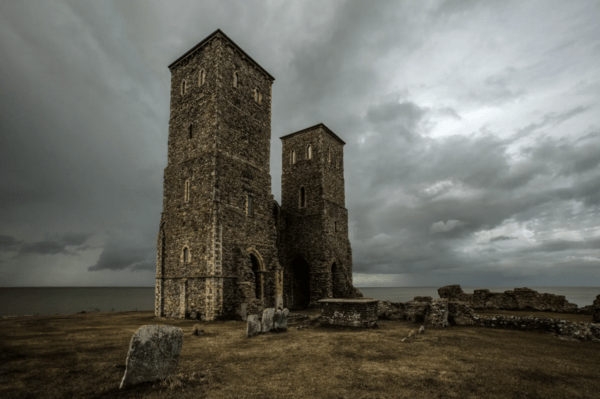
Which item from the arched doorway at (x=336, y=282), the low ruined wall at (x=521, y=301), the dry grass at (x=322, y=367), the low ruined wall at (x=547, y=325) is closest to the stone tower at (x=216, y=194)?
the dry grass at (x=322, y=367)

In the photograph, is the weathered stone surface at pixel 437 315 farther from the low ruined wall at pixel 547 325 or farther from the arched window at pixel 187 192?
the arched window at pixel 187 192

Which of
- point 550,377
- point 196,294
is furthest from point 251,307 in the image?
point 550,377

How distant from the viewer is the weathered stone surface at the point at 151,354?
5.95m

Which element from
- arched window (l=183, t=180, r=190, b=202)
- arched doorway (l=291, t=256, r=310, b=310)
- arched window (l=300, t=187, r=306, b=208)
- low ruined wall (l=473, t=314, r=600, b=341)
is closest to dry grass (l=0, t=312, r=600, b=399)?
low ruined wall (l=473, t=314, r=600, b=341)

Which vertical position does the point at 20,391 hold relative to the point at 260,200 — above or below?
below

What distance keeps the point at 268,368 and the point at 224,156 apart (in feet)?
45.7

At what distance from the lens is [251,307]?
58.6 ft

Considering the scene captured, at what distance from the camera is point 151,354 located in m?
6.18

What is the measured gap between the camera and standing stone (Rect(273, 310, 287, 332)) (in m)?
12.4

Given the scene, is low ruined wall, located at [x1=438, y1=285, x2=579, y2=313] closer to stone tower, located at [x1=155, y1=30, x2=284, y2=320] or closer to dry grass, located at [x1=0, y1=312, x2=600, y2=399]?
dry grass, located at [x1=0, y1=312, x2=600, y2=399]

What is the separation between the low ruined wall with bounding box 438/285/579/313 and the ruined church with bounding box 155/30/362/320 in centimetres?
994

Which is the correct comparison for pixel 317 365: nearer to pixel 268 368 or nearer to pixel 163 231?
pixel 268 368

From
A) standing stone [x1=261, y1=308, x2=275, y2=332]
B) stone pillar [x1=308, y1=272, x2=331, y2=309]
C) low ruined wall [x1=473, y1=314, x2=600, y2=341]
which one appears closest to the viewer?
Result: low ruined wall [x1=473, y1=314, x2=600, y2=341]

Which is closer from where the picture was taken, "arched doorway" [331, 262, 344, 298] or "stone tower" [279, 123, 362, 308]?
"stone tower" [279, 123, 362, 308]
